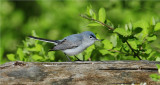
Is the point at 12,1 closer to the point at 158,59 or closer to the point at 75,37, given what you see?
the point at 75,37

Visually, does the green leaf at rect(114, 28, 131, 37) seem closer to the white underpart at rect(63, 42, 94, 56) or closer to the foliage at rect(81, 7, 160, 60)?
the foliage at rect(81, 7, 160, 60)

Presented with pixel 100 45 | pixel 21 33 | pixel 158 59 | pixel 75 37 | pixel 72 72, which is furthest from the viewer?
pixel 21 33

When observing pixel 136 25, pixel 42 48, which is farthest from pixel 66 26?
pixel 136 25

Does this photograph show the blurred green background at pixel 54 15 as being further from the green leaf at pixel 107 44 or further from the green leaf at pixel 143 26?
the green leaf at pixel 143 26

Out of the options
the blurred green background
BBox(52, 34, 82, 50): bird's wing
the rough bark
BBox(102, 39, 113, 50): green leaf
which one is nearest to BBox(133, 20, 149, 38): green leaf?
BBox(102, 39, 113, 50): green leaf

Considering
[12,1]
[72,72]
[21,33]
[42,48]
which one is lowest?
[72,72]

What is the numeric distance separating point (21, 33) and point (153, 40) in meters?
3.95

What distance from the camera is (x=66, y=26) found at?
276 inches

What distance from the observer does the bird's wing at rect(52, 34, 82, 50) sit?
5.14m

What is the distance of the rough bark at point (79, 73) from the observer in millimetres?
3598

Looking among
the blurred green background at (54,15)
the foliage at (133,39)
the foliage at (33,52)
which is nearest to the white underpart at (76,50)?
the foliage at (33,52)

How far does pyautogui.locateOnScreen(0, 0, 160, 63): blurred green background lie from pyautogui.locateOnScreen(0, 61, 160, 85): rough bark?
6.54 feet

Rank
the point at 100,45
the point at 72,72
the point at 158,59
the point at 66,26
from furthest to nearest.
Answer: the point at 66,26
the point at 100,45
the point at 158,59
the point at 72,72

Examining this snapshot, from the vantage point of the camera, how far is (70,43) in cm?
520
